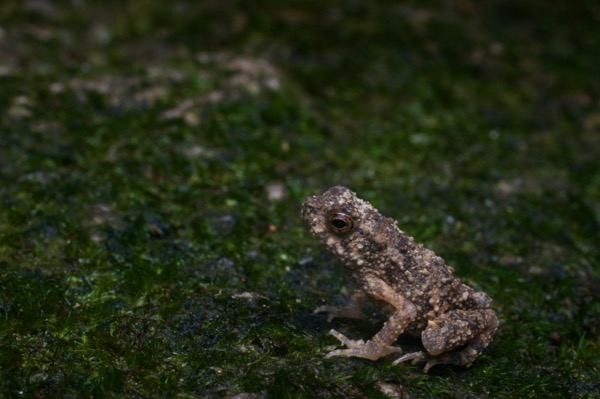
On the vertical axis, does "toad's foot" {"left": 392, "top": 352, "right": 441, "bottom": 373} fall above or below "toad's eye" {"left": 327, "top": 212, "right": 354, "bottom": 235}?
below

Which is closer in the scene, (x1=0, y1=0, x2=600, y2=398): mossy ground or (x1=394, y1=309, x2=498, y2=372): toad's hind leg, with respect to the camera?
(x1=394, y1=309, x2=498, y2=372): toad's hind leg

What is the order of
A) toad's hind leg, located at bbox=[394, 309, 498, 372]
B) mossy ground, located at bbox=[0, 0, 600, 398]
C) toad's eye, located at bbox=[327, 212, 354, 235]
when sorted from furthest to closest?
1. toad's eye, located at bbox=[327, 212, 354, 235]
2. mossy ground, located at bbox=[0, 0, 600, 398]
3. toad's hind leg, located at bbox=[394, 309, 498, 372]

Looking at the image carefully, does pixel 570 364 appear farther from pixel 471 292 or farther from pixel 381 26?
pixel 381 26

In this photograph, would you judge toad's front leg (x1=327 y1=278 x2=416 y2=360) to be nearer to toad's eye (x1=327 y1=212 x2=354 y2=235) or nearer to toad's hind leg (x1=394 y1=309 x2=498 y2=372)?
toad's hind leg (x1=394 y1=309 x2=498 y2=372)

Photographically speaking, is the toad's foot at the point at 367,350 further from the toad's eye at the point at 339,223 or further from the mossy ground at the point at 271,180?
the toad's eye at the point at 339,223

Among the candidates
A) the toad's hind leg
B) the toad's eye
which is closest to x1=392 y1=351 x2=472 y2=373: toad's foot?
the toad's hind leg

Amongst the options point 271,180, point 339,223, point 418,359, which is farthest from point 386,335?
point 271,180

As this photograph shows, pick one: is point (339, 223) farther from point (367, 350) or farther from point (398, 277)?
point (367, 350)

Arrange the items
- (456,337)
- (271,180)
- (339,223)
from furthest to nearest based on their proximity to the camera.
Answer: (271,180)
(339,223)
(456,337)
